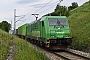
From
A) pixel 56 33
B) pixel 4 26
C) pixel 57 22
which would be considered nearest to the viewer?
pixel 56 33

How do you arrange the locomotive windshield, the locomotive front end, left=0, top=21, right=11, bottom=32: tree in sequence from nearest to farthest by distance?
1. the locomotive front end
2. the locomotive windshield
3. left=0, top=21, right=11, bottom=32: tree

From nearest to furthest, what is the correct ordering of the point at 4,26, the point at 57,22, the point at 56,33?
the point at 56,33
the point at 57,22
the point at 4,26

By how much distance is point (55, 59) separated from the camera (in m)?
Answer: 16.8

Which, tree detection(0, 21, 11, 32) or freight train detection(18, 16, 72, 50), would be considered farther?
tree detection(0, 21, 11, 32)

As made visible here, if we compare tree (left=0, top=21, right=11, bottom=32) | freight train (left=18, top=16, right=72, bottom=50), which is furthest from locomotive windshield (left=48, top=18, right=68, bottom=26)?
tree (left=0, top=21, right=11, bottom=32)

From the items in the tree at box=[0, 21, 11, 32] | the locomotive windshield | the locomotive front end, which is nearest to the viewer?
the locomotive front end

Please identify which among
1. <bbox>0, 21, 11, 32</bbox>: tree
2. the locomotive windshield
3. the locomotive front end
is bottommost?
the locomotive front end

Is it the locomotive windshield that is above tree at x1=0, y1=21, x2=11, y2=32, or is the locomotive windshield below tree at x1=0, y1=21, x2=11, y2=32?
below

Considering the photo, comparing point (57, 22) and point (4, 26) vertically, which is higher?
point (4, 26)

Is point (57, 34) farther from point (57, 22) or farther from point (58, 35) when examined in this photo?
point (57, 22)

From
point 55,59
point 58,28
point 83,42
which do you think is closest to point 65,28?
point 58,28

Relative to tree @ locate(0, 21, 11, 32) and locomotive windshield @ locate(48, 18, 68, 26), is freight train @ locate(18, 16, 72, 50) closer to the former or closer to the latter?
locomotive windshield @ locate(48, 18, 68, 26)

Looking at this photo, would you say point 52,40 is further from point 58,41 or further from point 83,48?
point 83,48

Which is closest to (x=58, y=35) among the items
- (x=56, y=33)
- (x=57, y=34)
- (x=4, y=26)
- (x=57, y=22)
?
(x=57, y=34)
